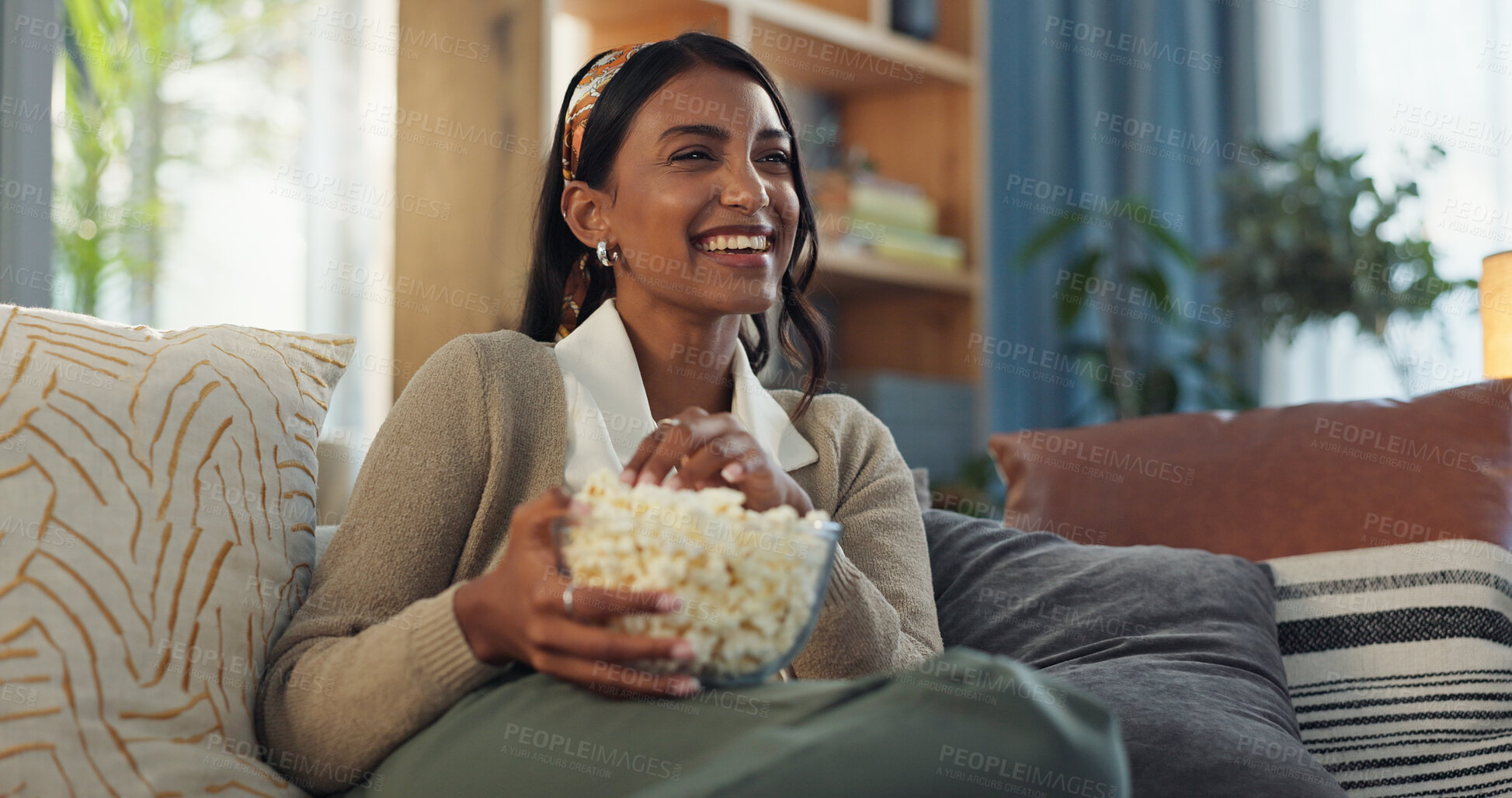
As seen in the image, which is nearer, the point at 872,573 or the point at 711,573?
the point at 711,573

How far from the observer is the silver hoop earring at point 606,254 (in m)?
1.38

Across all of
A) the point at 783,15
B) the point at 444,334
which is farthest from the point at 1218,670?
the point at 783,15

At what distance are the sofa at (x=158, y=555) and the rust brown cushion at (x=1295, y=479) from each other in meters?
0.25

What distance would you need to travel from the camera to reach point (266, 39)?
114 inches

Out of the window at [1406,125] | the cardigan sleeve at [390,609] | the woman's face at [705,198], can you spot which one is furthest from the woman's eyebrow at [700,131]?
the window at [1406,125]

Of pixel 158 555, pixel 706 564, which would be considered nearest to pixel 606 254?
pixel 158 555

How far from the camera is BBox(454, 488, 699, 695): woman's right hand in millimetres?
756

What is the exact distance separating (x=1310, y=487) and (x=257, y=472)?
1.12m

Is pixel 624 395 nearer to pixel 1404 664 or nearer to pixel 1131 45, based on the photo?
pixel 1404 664

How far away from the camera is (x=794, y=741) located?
723 millimetres

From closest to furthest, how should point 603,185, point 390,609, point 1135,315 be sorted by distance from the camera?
point 390,609, point 603,185, point 1135,315

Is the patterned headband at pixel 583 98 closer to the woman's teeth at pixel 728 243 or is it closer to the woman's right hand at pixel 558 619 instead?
the woman's teeth at pixel 728 243

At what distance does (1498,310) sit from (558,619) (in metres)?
1.33

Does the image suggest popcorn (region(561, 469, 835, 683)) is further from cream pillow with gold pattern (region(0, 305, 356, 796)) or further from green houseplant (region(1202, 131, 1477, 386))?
green houseplant (region(1202, 131, 1477, 386))
